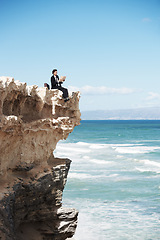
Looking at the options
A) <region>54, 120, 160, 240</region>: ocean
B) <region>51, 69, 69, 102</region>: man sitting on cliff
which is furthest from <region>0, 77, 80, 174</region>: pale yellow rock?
<region>54, 120, 160, 240</region>: ocean

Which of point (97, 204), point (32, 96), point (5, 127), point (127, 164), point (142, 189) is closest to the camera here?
point (5, 127)

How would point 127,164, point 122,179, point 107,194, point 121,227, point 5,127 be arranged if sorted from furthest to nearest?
point 127,164, point 122,179, point 107,194, point 121,227, point 5,127

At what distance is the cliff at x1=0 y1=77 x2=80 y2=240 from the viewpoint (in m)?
10.1

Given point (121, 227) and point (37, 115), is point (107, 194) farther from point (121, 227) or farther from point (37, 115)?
point (37, 115)

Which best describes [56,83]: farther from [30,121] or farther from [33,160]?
[33,160]

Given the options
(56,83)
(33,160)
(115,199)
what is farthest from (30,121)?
(115,199)

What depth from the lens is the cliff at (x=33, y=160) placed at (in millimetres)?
10109

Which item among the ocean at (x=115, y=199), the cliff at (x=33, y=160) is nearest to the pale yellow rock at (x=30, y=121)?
the cliff at (x=33, y=160)

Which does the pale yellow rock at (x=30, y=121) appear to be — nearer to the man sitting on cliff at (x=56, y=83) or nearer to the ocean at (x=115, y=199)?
the man sitting on cliff at (x=56, y=83)

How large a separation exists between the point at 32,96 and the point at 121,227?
8293 mm

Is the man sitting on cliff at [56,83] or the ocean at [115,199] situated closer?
the man sitting on cliff at [56,83]

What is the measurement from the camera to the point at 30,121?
11156mm

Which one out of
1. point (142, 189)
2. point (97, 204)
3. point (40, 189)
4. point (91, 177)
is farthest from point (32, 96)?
point (91, 177)

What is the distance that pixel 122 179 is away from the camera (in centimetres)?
2486
